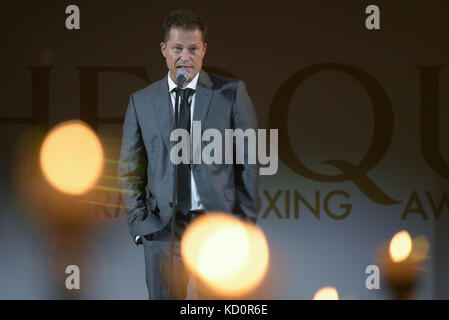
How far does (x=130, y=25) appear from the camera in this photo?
3342 millimetres

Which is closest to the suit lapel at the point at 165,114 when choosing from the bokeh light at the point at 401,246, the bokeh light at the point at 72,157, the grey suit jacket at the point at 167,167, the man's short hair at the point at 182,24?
the grey suit jacket at the point at 167,167

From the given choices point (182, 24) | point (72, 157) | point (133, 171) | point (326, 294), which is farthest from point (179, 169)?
point (326, 294)

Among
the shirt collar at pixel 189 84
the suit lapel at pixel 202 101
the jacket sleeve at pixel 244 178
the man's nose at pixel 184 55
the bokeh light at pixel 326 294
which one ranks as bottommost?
the bokeh light at pixel 326 294

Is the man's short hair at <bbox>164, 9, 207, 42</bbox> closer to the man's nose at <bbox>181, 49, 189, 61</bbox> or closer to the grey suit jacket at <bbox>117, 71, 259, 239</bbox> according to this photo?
the man's nose at <bbox>181, 49, 189, 61</bbox>

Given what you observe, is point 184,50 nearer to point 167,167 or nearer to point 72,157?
point 167,167

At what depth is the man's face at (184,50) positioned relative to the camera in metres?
2.65

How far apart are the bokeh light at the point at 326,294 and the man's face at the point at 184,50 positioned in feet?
6.31

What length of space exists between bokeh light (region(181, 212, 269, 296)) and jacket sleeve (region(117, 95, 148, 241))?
341 millimetres

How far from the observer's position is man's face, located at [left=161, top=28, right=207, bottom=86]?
2652 millimetres

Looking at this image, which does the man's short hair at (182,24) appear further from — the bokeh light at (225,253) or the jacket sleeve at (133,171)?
the bokeh light at (225,253)

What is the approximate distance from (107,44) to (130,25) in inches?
9.2

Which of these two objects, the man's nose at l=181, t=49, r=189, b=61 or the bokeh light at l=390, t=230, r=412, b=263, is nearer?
the man's nose at l=181, t=49, r=189, b=61

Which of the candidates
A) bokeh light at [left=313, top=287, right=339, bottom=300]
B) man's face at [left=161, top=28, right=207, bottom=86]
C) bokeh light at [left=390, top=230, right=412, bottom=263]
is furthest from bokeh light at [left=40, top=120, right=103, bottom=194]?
bokeh light at [left=390, top=230, right=412, bottom=263]

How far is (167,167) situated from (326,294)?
1.67 meters
